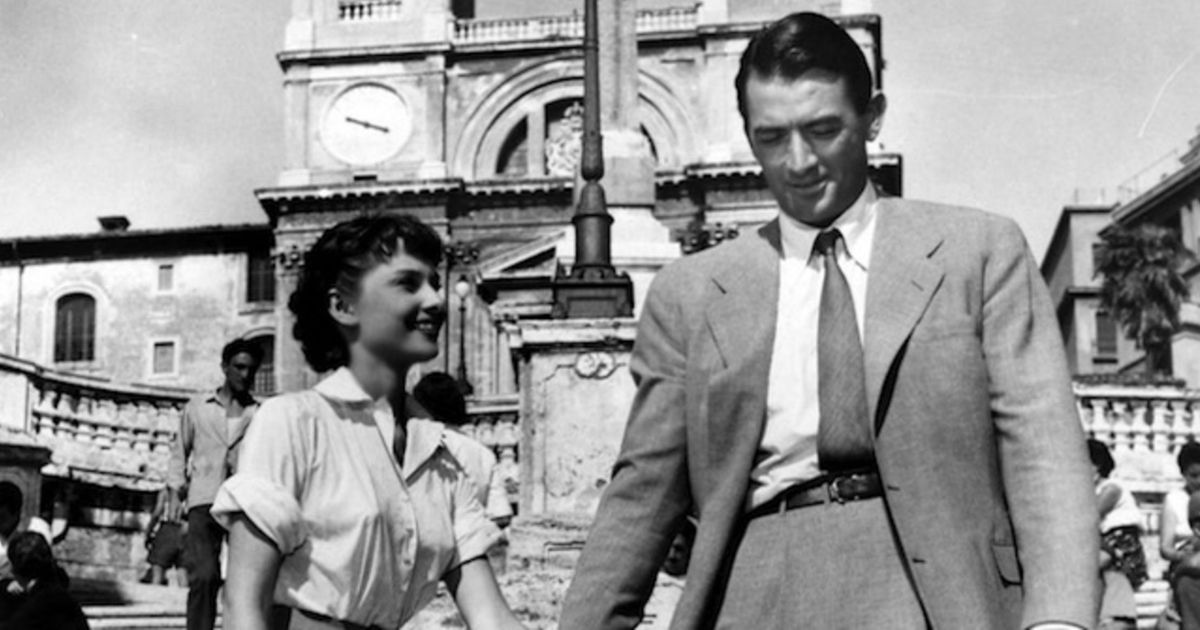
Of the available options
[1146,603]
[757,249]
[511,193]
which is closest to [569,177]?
[511,193]

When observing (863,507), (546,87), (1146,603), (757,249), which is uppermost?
(546,87)

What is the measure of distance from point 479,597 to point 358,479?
0.39 meters

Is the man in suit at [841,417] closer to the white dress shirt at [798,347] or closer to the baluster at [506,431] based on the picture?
the white dress shirt at [798,347]

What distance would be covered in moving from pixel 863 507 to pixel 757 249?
60 centimetres

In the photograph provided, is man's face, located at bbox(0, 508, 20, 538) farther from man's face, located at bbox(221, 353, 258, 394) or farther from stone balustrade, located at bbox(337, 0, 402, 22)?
stone balustrade, located at bbox(337, 0, 402, 22)

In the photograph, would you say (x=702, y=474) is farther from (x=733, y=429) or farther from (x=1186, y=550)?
(x=1186, y=550)

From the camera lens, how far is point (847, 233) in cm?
416

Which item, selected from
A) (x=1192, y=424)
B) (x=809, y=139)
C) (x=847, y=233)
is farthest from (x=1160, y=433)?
(x=809, y=139)

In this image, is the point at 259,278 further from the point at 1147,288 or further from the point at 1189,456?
the point at 1189,456

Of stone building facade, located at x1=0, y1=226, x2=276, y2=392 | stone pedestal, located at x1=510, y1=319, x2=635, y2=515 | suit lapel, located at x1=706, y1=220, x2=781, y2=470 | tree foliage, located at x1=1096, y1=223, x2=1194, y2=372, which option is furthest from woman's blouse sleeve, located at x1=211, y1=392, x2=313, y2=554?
stone building facade, located at x1=0, y1=226, x2=276, y2=392

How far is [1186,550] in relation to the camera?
1060 centimetres

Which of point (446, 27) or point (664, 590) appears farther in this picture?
point (446, 27)

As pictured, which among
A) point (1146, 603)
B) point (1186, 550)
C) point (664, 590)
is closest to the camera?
point (1186, 550)

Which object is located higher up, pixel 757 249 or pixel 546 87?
pixel 546 87
